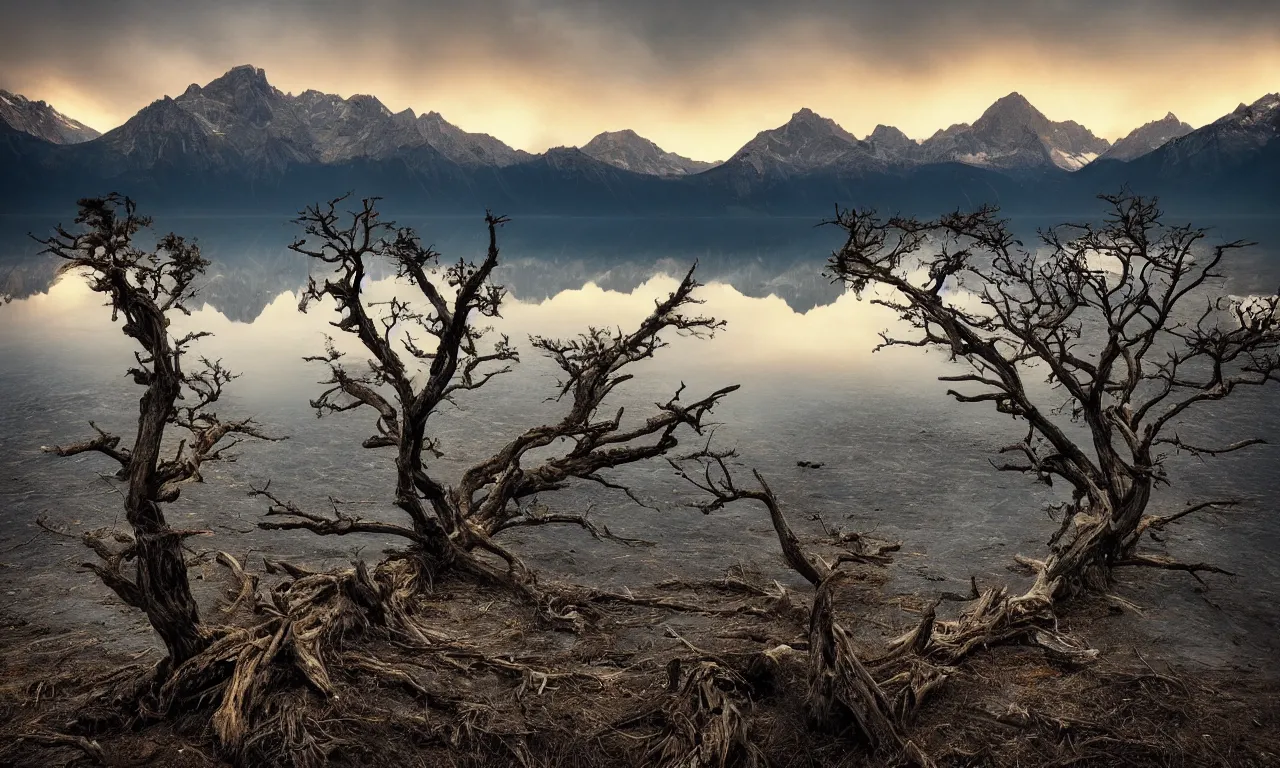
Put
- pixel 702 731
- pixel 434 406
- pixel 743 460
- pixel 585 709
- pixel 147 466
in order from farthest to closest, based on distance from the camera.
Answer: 1. pixel 743 460
2. pixel 434 406
3. pixel 585 709
4. pixel 147 466
5. pixel 702 731

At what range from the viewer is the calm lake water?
43.3 ft

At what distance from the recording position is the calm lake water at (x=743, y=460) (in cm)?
1320

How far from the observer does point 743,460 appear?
65.8 ft

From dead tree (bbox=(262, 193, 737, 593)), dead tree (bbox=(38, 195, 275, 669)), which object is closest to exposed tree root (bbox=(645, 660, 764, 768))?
dead tree (bbox=(262, 193, 737, 593))

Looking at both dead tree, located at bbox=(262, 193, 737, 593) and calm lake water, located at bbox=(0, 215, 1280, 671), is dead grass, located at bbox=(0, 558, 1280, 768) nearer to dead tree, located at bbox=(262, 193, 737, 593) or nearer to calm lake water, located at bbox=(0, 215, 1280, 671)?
calm lake water, located at bbox=(0, 215, 1280, 671)

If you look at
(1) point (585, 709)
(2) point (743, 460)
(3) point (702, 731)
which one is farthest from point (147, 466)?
(2) point (743, 460)

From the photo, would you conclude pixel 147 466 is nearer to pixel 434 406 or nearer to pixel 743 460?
pixel 434 406

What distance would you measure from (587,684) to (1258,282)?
213ft

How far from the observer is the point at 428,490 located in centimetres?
1246

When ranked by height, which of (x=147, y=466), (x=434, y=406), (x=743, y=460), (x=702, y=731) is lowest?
(x=743, y=460)

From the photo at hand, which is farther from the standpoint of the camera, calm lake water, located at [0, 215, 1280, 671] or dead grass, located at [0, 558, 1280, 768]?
calm lake water, located at [0, 215, 1280, 671]

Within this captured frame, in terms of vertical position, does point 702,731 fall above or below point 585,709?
above

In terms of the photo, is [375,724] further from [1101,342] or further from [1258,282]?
[1258,282]

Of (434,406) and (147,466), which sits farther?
(434,406)
